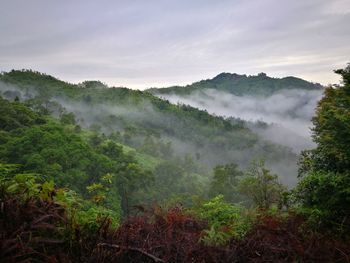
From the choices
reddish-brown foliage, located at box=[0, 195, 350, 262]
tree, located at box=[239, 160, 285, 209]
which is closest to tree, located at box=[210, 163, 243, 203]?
tree, located at box=[239, 160, 285, 209]

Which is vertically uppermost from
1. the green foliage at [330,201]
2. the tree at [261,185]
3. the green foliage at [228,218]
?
the green foliage at [330,201]

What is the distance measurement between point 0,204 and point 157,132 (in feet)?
463

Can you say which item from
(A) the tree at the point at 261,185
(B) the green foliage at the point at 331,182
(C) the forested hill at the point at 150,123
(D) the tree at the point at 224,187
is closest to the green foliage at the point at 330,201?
(B) the green foliage at the point at 331,182

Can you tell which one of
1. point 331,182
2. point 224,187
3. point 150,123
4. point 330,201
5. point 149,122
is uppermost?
point 331,182

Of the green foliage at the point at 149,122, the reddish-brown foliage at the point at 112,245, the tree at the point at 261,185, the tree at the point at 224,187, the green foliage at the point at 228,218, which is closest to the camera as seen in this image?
the reddish-brown foliage at the point at 112,245

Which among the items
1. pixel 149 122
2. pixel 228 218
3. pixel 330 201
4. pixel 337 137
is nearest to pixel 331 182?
pixel 330 201

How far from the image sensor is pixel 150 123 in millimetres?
153750

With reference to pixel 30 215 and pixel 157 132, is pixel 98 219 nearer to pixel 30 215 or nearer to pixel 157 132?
pixel 30 215

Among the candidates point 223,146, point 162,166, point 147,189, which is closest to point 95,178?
point 147,189

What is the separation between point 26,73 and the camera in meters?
176

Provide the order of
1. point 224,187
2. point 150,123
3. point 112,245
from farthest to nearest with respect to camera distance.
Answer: point 150,123
point 224,187
point 112,245

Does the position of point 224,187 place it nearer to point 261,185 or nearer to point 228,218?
point 261,185

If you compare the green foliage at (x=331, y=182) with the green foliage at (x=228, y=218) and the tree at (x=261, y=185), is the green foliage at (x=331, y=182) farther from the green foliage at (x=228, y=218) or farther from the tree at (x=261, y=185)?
the tree at (x=261, y=185)

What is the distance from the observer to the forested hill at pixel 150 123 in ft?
393
